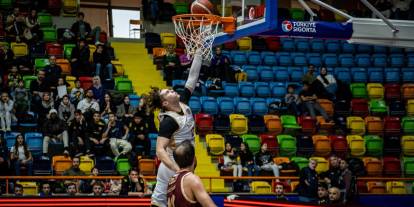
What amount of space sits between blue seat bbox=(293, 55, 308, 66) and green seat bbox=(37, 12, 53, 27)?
6896mm

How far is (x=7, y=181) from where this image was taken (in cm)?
1385

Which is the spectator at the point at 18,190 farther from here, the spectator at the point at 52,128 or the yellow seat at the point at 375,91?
the yellow seat at the point at 375,91

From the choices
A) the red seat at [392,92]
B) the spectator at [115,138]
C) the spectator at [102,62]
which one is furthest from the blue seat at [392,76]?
the spectator at [115,138]

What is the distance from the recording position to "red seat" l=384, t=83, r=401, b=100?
2038cm

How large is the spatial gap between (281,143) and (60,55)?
→ 603 cm

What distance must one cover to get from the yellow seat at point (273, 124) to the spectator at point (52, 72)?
201 inches

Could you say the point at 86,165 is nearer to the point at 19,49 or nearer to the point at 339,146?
the point at 19,49

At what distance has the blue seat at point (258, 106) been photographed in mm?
18656

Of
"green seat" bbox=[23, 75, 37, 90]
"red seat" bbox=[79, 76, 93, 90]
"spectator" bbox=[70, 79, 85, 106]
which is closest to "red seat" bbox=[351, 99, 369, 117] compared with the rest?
"red seat" bbox=[79, 76, 93, 90]

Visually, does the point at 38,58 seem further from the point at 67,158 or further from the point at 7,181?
the point at 7,181

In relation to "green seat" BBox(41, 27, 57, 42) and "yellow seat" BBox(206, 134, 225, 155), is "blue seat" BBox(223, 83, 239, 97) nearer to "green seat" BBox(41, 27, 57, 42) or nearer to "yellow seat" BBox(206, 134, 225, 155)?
"yellow seat" BBox(206, 134, 225, 155)

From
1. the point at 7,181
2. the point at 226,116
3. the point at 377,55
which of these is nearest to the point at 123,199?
the point at 7,181

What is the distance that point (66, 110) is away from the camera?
1623cm

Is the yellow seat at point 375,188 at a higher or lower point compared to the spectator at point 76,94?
lower
